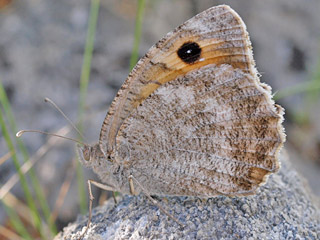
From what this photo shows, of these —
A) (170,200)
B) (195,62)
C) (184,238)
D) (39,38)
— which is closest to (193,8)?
(39,38)

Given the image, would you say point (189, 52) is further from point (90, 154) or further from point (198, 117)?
point (90, 154)

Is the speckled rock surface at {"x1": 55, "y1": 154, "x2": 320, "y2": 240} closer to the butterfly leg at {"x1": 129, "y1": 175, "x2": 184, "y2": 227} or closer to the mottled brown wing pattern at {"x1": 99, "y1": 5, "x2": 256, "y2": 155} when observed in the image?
the butterfly leg at {"x1": 129, "y1": 175, "x2": 184, "y2": 227}

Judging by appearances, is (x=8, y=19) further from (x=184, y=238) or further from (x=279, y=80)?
(x=184, y=238)

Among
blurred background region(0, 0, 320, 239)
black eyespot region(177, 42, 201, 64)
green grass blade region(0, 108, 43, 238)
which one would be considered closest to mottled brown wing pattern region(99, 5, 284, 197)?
black eyespot region(177, 42, 201, 64)

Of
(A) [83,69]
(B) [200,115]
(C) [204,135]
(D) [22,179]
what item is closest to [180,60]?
(B) [200,115]

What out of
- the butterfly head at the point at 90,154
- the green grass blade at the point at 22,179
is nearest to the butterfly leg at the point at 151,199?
the butterfly head at the point at 90,154
